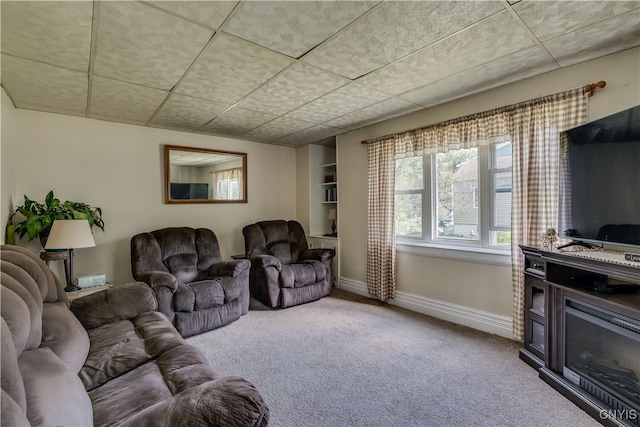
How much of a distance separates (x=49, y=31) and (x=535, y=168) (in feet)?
11.8

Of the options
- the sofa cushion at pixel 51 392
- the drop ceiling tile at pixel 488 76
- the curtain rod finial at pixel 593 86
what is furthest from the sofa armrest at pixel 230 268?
the curtain rod finial at pixel 593 86

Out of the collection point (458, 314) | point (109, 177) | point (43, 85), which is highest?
point (43, 85)

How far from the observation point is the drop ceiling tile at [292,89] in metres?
2.43

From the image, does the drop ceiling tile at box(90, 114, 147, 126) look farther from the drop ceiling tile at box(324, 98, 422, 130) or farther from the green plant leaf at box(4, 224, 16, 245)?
the drop ceiling tile at box(324, 98, 422, 130)

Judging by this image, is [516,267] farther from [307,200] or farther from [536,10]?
[307,200]

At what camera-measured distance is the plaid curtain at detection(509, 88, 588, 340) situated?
7.81 feet

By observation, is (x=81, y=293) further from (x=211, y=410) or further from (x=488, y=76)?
(x=488, y=76)

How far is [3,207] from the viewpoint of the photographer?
8.52 feet

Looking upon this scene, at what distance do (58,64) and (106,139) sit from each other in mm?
1552

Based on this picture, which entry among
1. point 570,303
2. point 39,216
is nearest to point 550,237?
point 570,303

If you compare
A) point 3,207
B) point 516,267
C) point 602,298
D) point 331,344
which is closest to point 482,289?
point 516,267

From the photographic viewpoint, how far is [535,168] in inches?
99.7

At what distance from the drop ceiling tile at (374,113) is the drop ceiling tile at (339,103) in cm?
12

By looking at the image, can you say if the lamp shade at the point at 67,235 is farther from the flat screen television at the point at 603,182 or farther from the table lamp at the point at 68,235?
the flat screen television at the point at 603,182
